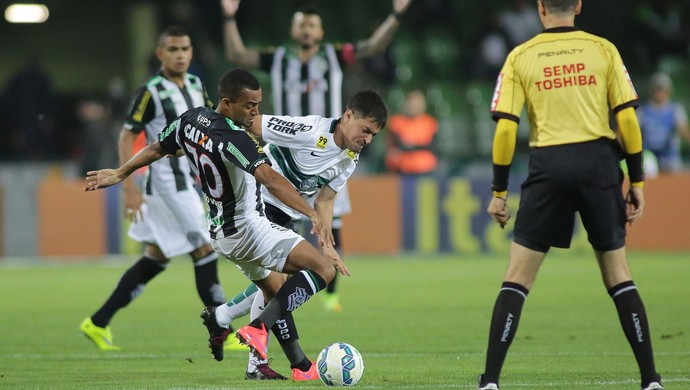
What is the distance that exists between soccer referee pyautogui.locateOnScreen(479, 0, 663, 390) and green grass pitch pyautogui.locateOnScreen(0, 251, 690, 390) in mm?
722

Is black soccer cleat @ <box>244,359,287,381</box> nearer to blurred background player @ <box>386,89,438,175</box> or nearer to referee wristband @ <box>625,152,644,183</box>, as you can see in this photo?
referee wristband @ <box>625,152,644,183</box>

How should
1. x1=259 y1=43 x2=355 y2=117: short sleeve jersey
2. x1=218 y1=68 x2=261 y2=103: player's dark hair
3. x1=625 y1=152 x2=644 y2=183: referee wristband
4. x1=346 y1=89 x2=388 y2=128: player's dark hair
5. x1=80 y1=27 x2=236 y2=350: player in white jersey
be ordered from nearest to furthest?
x1=625 y1=152 x2=644 y2=183: referee wristband → x1=218 y1=68 x2=261 y2=103: player's dark hair → x1=346 y1=89 x2=388 y2=128: player's dark hair → x1=80 y1=27 x2=236 y2=350: player in white jersey → x1=259 y1=43 x2=355 y2=117: short sleeve jersey

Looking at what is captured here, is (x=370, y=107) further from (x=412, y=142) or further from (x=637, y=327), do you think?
(x=412, y=142)

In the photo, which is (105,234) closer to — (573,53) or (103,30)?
(103,30)

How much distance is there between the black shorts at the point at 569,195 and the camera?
5770 millimetres

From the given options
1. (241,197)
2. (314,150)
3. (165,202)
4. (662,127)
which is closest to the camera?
(241,197)

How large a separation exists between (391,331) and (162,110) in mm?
2432

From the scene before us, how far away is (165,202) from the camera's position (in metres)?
9.20

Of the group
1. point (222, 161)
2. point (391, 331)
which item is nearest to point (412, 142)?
point (391, 331)

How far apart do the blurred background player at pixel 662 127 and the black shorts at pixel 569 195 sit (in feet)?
38.4

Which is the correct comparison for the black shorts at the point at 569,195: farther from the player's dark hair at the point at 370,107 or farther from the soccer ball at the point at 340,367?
the player's dark hair at the point at 370,107

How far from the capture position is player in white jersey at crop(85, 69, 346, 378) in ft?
21.3

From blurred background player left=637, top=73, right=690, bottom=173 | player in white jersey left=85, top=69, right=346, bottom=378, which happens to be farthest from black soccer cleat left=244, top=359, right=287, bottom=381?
blurred background player left=637, top=73, right=690, bottom=173

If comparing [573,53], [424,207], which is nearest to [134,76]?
[424,207]
